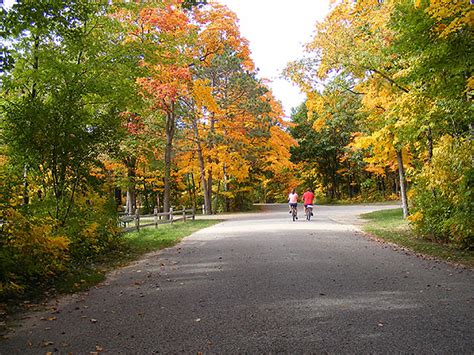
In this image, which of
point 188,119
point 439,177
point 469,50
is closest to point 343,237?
point 439,177

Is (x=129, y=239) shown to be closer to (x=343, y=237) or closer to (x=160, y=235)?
(x=160, y=235)

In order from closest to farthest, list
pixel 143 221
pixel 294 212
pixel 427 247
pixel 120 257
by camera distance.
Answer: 1. pixel 120 257
2. pixel 427 247
3. pixel 294 212
4. pixel 143 221

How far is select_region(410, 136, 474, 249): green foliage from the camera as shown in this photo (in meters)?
9.43

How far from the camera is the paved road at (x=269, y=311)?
154 inches

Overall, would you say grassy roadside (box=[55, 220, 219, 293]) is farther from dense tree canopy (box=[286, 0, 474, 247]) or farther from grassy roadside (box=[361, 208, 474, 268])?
dense tree canopy (box=[286, 0, 474, 247])

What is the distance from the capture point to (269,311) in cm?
491

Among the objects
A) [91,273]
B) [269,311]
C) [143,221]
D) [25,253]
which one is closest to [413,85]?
[269,311]

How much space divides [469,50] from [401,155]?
12.6 metres

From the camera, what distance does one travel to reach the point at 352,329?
13.6 ft

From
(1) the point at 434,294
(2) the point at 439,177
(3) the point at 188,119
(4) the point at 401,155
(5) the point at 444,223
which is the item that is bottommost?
(1) the point at 434,294

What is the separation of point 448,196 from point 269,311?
7.83 meters

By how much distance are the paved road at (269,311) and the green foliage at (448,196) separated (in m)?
1.85

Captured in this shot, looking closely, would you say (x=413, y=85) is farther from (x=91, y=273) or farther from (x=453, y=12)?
(x=91, y=273)

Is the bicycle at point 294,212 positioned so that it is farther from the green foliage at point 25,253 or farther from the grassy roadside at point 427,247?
the green foliage at point 25,253
